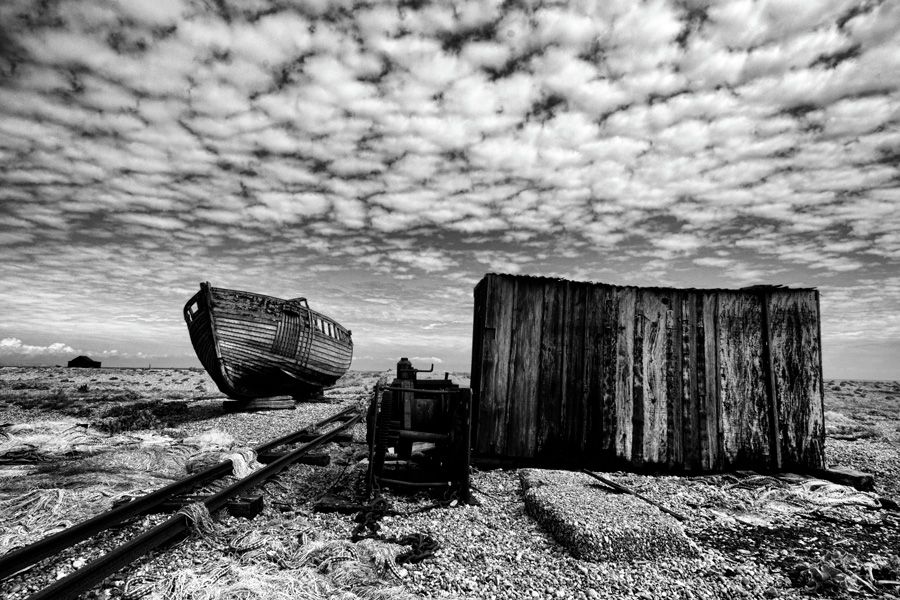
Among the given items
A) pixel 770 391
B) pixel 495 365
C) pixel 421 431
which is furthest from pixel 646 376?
pixel 421 431

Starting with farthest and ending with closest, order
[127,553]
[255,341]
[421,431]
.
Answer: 1. [255,341]
2. [421,431]
3. [127,553]

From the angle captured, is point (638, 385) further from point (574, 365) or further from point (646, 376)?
point (574, 365)

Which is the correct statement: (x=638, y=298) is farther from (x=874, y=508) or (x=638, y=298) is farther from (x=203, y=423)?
(x=203, y=423)

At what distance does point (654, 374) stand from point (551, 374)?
A: 201 centimetres

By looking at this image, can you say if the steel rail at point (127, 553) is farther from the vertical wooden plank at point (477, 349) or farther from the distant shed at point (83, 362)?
the distant shed at point (83, 362)

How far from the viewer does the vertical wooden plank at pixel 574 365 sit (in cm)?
847

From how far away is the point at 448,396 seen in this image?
6.74 m

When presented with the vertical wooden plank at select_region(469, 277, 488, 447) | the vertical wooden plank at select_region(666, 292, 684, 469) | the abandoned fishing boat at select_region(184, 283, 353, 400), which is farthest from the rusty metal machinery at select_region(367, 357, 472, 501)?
the abandoned fishing boat at select_region(184, 283, 353, 400)

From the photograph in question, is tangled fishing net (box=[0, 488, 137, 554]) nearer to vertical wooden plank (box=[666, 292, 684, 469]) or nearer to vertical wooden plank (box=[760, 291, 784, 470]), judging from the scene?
vertical wooden plank (box=[666, 292, 684, 469])

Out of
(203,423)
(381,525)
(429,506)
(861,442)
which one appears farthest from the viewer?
(203,423)

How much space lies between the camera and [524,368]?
8531 millimetres

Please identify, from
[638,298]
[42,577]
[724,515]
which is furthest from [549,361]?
[42,577]

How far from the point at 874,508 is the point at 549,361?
205 inches

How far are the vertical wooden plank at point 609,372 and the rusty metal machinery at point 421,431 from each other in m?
3.31
